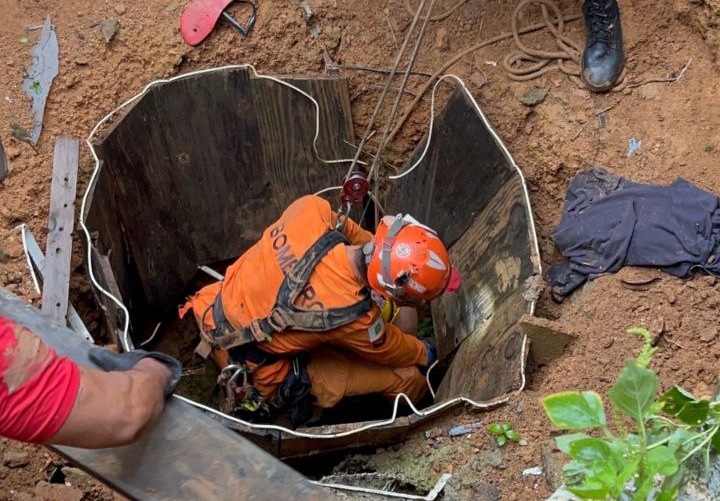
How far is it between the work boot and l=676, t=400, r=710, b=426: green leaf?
Result: 2.54 meters

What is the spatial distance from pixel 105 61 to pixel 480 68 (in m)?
2.15

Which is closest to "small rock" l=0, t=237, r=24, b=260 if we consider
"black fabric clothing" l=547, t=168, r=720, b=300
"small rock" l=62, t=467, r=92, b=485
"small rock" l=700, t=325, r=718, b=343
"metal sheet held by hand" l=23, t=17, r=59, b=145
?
"metal sheet held by hand" l=23, t=17, r=59, b=145

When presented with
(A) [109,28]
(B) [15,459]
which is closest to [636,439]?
(B) [15,459]

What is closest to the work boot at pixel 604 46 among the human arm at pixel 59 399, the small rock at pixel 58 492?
the human arm at pixel 59 399

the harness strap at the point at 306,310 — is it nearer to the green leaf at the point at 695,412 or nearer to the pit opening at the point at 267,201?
the pit opening at the point at 267,201

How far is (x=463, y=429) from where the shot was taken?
10.3 feet

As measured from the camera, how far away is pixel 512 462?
2920 mm

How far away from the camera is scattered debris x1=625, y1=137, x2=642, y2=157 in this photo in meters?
3.80

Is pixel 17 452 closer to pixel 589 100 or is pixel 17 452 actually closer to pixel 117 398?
pixel 117 398

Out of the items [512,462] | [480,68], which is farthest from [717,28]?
[512,462]

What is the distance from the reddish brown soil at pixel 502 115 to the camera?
119 inches

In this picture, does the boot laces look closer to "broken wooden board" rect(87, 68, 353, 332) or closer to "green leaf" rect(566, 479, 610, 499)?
"broken wooden board" rect(87, 68, 353, 332)

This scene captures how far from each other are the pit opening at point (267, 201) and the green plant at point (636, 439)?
148 cm

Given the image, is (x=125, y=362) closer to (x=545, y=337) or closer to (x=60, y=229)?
(x=60, y=229)
